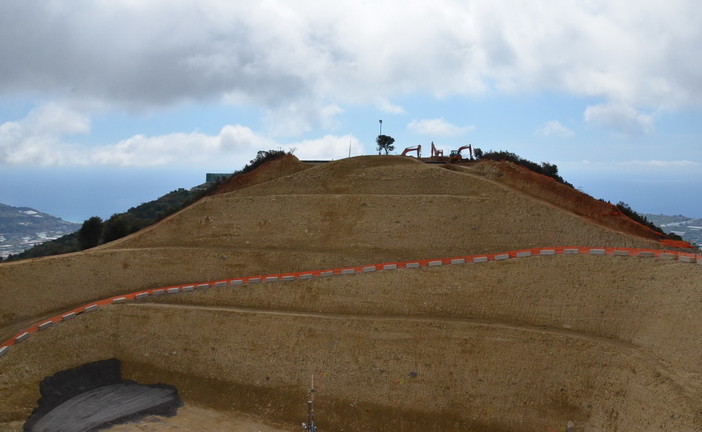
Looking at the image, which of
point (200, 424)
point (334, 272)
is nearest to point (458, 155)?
point (334, 272)

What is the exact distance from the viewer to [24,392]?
2492cm

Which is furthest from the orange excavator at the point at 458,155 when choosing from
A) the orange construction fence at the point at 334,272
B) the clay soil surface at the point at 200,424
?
the clay soil surface at the point at 200,424

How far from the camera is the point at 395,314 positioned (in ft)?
85.9

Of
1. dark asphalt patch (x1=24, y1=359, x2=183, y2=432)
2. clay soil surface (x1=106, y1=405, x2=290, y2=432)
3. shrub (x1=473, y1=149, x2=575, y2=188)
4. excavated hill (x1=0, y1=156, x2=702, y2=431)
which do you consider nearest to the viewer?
excavated hill (x1=0, y1=156, x2=702, y2=431)

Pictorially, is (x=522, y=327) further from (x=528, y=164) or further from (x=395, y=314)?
(x=528, y=164)

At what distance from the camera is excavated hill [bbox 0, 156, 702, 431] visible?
21.1 metres

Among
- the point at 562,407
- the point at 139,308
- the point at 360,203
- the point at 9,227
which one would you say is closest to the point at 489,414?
the point at 562,407

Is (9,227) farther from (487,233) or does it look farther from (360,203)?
(487,233)

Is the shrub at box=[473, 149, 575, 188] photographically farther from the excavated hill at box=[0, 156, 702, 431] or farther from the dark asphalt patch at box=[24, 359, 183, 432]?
the dark asphalt patch at box=[24, 359, 183, 432]

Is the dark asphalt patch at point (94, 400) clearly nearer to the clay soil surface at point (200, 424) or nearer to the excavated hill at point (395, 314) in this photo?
the clay soil surface at point (200, 424)

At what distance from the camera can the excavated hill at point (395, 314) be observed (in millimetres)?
21078

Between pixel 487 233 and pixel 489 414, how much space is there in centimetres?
1331

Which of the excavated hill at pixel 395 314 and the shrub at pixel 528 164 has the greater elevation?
the shrub at pixel 528 164

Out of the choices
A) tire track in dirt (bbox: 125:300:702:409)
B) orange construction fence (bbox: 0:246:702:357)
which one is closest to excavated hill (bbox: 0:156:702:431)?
tire track in dirt (bbox: 125:300:702:409)
